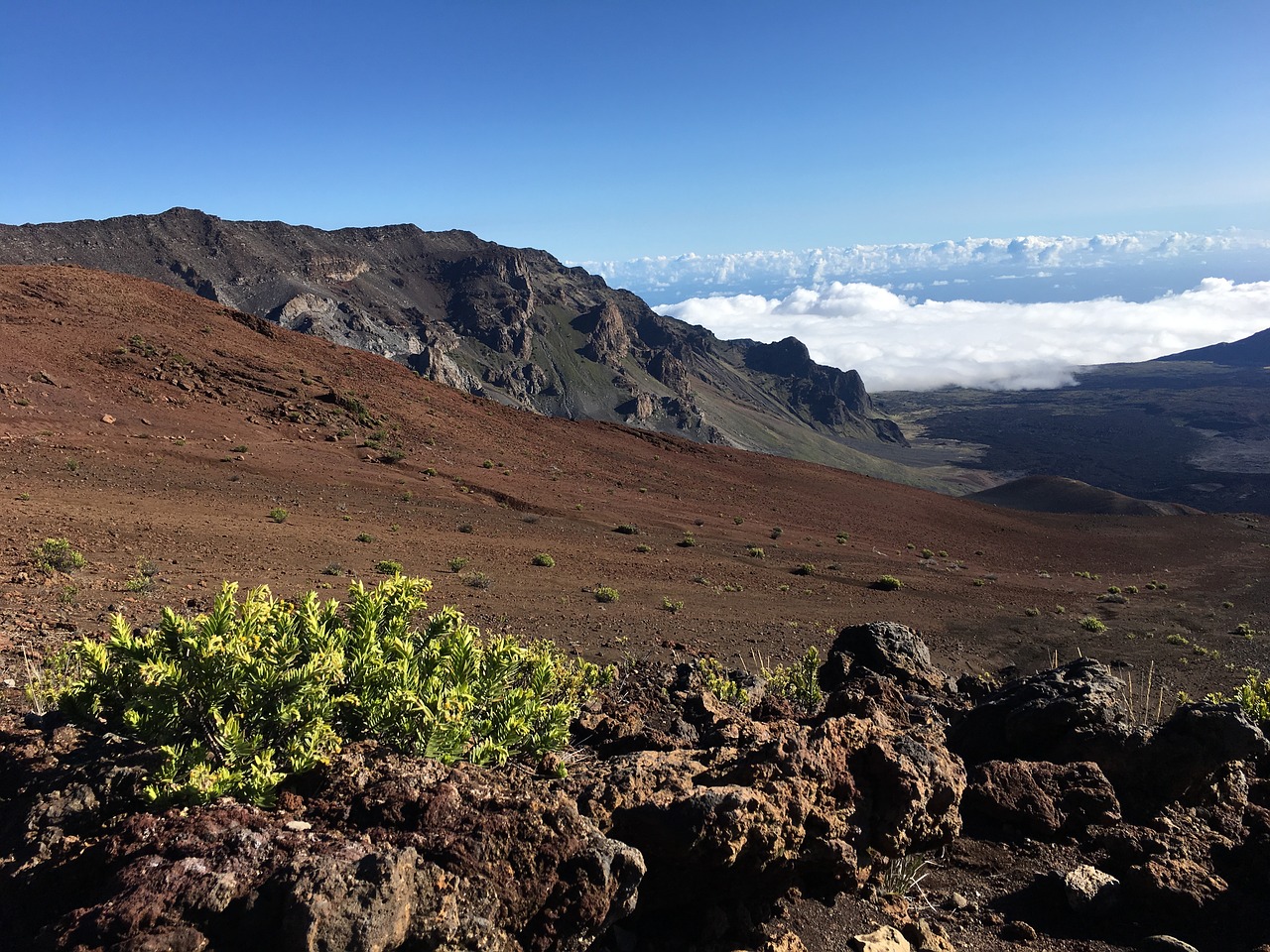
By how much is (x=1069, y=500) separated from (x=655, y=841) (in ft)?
268

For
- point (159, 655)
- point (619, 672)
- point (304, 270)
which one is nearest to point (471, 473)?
point (619, 672)

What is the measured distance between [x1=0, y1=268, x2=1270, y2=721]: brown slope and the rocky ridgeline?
17.0ft

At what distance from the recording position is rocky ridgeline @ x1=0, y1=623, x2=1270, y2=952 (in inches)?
95.0

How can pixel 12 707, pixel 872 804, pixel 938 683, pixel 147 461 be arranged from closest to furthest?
pixel 872 804 < pixel 12 707 < pixel 938 683 < pixel 147 461

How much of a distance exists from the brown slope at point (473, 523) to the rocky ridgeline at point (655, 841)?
17.0 feet

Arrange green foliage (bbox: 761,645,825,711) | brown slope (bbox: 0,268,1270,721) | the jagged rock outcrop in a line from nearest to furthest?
1. green foliage (bbox: 761,645,825,711)
2. brown slope (bbox: 0,268,1270,721)
3. the jagged rock outcrop

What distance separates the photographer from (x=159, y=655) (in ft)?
10.7

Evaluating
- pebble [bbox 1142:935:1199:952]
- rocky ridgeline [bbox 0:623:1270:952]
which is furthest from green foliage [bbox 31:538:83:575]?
pebble [bbox 1142:935:1199:952]

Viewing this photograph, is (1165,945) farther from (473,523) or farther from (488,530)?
(473,523)

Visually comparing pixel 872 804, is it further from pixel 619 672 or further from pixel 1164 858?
pixel 619 672

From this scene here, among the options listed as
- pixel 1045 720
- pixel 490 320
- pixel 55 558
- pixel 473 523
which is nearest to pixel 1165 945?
pixel 1045 720

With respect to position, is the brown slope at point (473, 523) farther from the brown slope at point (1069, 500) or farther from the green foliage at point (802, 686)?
the brown slope at point (1069, 500)

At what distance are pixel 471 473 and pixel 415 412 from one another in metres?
7.54

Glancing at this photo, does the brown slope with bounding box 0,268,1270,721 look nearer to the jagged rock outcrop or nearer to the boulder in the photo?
the boulder
